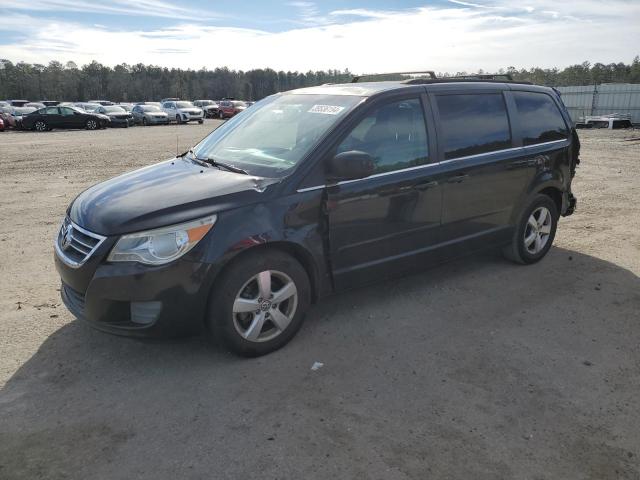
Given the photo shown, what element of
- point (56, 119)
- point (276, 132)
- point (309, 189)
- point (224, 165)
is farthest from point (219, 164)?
point (56, 119)

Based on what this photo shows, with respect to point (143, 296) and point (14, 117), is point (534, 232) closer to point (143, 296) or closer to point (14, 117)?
point (143, 296)

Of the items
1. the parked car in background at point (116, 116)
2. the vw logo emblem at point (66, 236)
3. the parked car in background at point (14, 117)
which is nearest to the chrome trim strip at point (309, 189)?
the vw logo emblem at point (66, 236)

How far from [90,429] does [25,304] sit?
6.92 feet

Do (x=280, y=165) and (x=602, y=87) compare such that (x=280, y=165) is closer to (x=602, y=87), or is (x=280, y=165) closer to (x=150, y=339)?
(x=150, y=339)

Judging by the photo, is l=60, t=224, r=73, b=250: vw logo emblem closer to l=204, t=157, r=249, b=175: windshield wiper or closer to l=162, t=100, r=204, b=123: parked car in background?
l=204, t=157, r=249, b=175: windshield wiper

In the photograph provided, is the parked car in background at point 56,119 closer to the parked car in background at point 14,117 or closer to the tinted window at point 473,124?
the parked car in background at point 14,117

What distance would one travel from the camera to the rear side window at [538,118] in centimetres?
526

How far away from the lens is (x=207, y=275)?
333 cm

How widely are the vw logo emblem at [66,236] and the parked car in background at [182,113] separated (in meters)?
35.6

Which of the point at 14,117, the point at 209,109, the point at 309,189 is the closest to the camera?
the point at 309,189

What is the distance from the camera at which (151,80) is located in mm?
116062

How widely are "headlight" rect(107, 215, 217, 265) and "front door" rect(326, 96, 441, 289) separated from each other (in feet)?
3.51

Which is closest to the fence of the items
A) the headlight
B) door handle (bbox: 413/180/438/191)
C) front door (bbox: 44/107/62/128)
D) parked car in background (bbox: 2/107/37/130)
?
front door (bbox: 44/107/62/128)

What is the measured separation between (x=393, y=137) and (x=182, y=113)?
118 ft
